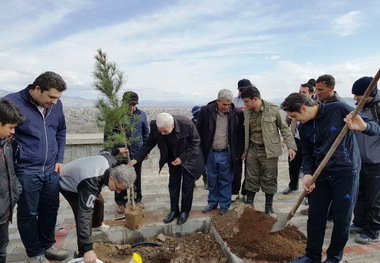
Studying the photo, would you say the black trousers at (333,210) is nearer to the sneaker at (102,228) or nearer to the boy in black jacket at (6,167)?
the sneaker at (102,228)

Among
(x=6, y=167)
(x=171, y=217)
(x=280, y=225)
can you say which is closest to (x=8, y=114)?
(x=6, y=167)

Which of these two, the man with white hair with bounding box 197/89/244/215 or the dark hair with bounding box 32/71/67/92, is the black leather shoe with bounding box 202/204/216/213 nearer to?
the man with white hair with bounding box 197/89/244/215

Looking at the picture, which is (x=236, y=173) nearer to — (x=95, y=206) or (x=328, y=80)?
(x=328, y=80)

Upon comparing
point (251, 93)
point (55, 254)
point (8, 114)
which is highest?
point (251, 93)

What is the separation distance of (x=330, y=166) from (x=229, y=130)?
1.90 meters

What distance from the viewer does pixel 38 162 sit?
10.8 ft

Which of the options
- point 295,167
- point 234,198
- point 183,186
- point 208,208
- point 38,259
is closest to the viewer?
point 38,259

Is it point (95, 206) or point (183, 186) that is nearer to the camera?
point (95, 206)

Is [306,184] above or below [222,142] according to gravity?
below

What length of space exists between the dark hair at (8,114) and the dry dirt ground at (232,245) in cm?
201

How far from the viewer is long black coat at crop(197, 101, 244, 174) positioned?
4.67 m

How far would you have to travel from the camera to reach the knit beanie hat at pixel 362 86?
357cm

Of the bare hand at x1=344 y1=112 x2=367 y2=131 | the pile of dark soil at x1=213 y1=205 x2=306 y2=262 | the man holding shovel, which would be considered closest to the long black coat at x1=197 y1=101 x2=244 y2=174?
the pile of dark soil at x1=213 y1=205 x2=306 y2=262

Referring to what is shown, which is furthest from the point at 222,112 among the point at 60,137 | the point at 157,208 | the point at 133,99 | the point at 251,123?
the point at 60,137
